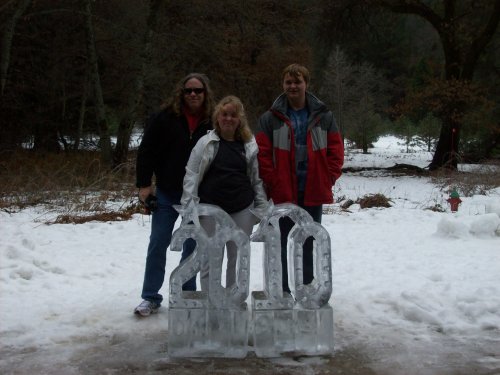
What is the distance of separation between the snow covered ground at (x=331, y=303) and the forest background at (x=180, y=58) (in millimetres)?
9440

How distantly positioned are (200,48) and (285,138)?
14.7 meters

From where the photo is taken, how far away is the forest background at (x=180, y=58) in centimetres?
1764

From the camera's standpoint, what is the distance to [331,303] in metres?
4.73

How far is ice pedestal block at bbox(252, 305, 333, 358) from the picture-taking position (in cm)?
361

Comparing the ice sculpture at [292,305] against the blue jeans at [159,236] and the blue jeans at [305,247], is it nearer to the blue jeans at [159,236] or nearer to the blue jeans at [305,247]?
the blue jeans at [305,247]

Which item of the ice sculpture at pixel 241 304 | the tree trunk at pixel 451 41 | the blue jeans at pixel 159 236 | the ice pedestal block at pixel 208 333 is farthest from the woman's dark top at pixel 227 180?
the tree trunk at pixel 451 41

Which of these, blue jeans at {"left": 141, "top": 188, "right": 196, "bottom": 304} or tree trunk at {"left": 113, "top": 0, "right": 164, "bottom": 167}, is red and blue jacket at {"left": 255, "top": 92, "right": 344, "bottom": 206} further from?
tree trunk at {"left": 113, "top": 0, "right": 164, "bottom": 167}

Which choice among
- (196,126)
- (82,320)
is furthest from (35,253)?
(196,126)

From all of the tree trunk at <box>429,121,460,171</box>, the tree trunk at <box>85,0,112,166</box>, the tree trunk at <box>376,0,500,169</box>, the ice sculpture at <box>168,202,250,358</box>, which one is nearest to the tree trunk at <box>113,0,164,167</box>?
the tree trunk at <box>85,0,112,166</box>

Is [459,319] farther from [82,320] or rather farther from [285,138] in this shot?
[82,320]

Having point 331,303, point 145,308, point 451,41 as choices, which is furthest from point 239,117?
point 451,41

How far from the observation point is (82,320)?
419cm

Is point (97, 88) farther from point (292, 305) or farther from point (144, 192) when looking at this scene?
point (292, 305)

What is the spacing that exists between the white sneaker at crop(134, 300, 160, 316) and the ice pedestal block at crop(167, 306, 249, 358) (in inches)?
28.5
